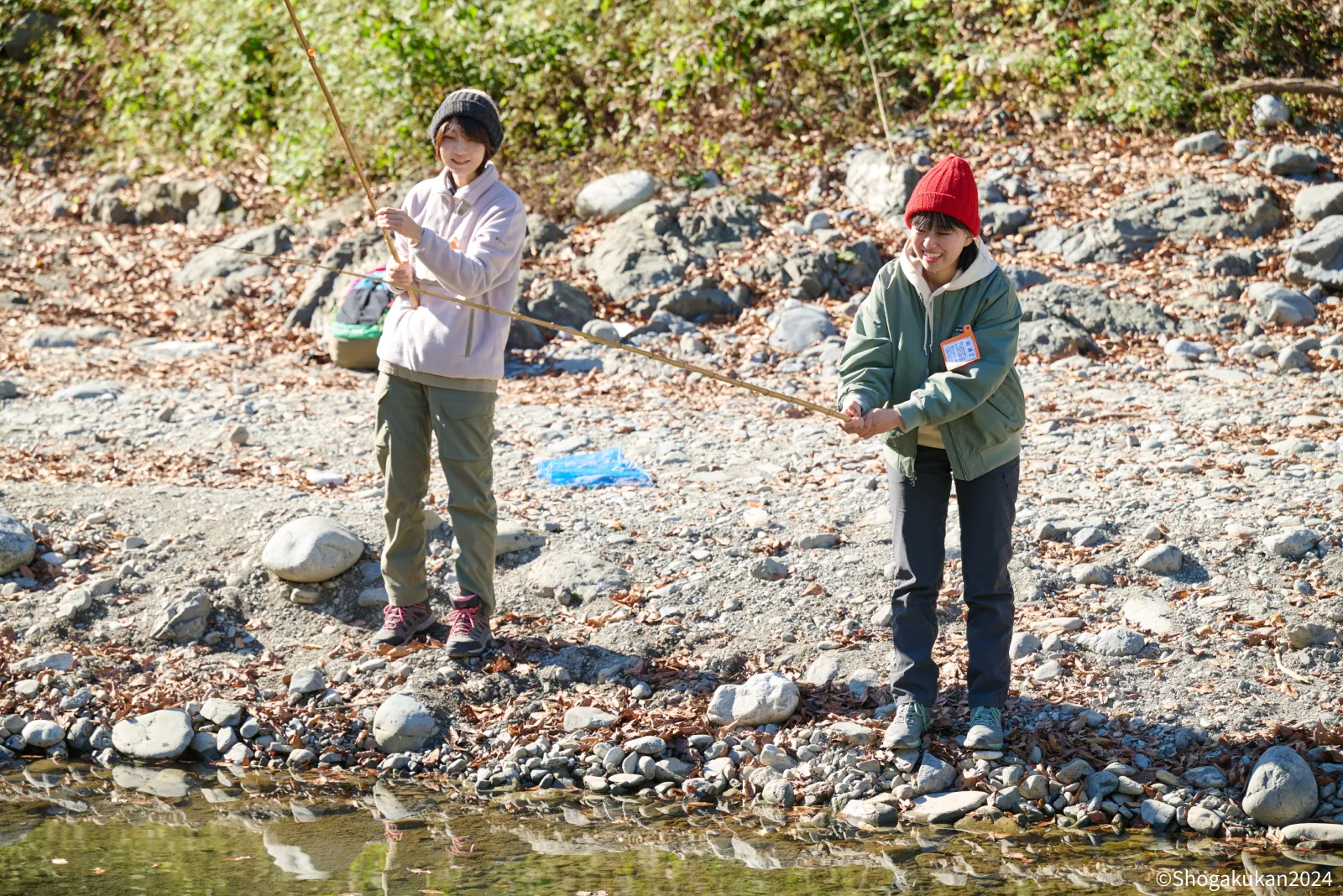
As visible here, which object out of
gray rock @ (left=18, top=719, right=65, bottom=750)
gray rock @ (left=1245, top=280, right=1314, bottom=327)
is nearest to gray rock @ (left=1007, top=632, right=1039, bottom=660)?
Answer: gray rock @ (left=18, top=719, right=65, bottom=750)

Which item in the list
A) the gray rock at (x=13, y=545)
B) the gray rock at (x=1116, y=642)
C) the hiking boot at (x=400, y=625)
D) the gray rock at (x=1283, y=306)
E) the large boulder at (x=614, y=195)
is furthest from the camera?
the large boulder at (x=614, y=195)

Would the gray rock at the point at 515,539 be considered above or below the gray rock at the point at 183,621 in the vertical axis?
above

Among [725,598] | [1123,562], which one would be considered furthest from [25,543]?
[1123,562]

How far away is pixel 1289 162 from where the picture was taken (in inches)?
368

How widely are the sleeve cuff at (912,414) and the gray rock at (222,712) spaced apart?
2.38 meters

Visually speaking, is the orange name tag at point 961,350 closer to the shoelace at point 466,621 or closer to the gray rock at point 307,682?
the shoelace at point 466,621

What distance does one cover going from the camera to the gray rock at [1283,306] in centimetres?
786

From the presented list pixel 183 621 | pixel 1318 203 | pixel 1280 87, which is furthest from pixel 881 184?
pixel 183 621

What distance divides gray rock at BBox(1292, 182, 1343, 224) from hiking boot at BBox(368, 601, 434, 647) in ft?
22.7

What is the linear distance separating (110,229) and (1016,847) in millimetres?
10223

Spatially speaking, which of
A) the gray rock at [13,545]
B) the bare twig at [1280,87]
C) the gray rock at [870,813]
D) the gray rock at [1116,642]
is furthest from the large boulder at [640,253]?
the gray rock at [870,813]

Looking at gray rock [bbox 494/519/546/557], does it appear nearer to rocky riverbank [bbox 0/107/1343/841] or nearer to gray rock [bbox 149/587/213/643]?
rocky riverbank [bbox 0/107/1343/841]

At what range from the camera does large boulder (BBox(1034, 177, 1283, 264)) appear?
896cm

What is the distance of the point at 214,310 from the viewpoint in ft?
31.4
